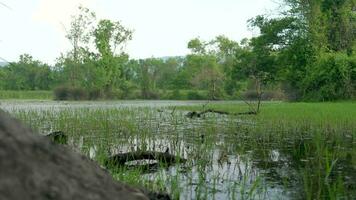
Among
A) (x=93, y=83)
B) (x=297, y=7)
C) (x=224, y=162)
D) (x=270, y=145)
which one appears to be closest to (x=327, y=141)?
(x=270, y=145)

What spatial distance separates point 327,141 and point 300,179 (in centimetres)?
441

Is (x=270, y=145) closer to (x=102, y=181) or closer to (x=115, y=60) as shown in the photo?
(x=102, y=181)

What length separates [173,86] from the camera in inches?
3492

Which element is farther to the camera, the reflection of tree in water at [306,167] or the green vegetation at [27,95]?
the green vegetation at [27,95]

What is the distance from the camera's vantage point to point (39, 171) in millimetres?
1484

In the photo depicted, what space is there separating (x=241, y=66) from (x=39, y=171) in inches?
1753

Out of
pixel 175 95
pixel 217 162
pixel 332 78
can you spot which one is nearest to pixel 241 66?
pixel 332 78

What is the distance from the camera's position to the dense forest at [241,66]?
33625mm

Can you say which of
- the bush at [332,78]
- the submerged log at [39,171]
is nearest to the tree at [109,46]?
the bush at [332,78]

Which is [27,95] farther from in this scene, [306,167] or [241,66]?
[306,167]

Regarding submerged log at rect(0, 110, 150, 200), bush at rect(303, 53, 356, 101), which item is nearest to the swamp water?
submerged log at rect(0, 110, 150, 200)

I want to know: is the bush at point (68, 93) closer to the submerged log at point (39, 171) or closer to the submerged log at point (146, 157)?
the submerged log at point (146, 157)

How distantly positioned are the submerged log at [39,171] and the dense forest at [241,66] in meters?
3.10

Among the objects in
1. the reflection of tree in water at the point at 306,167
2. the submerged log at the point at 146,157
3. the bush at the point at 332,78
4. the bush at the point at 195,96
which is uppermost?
the bush at the point at 332,78
